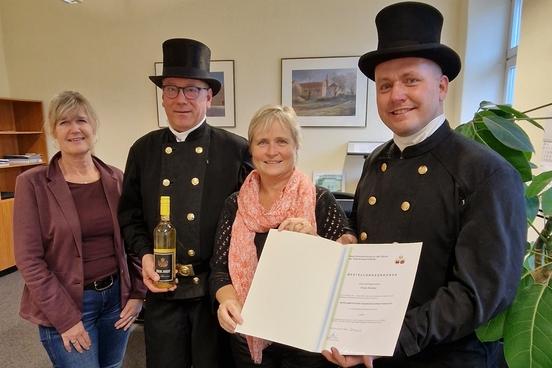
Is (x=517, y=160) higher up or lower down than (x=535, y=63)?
lower down

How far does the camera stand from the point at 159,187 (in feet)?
4.87

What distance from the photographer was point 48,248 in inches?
58.9

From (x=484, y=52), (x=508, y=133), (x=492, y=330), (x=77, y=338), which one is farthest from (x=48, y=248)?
(x=484, y=52)

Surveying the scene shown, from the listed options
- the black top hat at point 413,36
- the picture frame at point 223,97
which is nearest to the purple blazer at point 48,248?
the black top hat at point 413,36

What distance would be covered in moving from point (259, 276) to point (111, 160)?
4181 mm

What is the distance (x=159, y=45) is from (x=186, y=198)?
3.44m

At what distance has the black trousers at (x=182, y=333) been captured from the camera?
4.77ft

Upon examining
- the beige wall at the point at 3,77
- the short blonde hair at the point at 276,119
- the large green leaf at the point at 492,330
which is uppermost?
the beige wall at the point at 3,77

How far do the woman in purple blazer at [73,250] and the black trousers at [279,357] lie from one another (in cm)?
61

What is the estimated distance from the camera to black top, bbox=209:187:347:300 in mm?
1251

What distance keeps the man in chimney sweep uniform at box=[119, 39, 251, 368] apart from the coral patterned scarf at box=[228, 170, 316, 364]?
0.21m

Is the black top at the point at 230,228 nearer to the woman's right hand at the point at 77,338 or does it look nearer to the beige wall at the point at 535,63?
the woman's right hand at the point at 77,338

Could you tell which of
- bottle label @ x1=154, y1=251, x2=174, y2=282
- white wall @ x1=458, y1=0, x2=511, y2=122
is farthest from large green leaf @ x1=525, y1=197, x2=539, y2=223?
white wall @ x1=458, y1=0, x2=511, y2=122

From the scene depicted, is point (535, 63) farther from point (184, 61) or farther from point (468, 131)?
point (184, 61)
